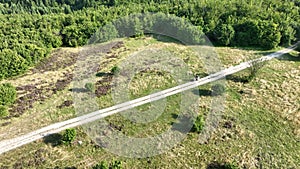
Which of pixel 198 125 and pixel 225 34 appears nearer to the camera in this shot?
pixel 198 125

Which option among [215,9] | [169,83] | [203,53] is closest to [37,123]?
[169,83]

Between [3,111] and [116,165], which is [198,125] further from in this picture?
[3,111]

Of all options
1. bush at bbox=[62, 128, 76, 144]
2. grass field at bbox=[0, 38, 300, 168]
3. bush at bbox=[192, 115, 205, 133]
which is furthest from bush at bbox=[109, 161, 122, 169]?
bush at bbox=[192, 115, 205, 133]

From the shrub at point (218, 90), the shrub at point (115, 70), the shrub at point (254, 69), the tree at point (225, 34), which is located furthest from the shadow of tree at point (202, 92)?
the tree at point (225, 34)

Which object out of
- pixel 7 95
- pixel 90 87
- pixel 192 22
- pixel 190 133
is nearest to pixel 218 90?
pixel 190 133

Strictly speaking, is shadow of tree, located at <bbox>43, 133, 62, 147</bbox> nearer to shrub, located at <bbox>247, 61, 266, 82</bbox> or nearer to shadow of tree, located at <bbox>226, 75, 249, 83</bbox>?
shadow of tree, located at <bbox>226, 75, 249, 83</bbox>

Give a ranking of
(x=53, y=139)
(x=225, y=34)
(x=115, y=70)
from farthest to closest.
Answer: (x=225, y=34) < (x=115, y=70) < (x=53, y=139)

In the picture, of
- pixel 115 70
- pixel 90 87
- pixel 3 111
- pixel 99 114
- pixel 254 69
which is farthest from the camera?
pixel 115 70

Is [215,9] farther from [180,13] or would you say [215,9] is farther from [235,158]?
[235,158]

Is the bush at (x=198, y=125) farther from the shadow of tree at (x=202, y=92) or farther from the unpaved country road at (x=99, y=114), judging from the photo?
the unpaved country road at (x=99, y=114)
